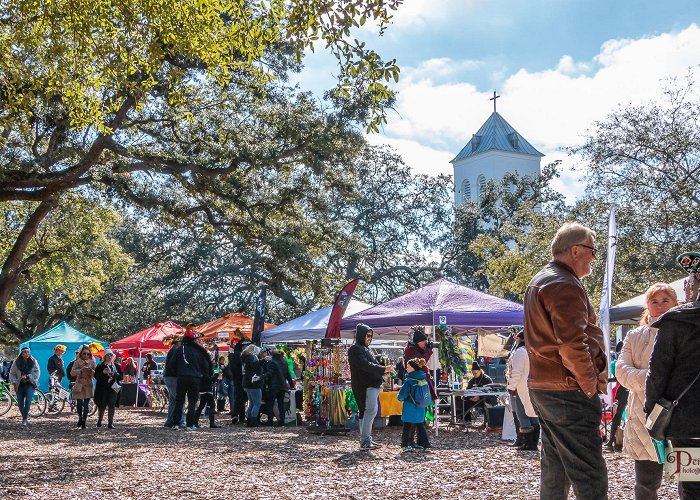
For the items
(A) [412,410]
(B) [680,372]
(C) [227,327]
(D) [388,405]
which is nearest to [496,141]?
(C) [227,327]

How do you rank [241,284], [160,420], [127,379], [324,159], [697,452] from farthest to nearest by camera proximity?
[241,284]
[127,379]
[324,159]
[160,420]
[697,452]

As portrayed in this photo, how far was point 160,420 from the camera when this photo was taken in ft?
63.9

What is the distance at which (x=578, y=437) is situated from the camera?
442 centimetres

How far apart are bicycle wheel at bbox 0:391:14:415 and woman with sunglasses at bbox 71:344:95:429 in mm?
6104

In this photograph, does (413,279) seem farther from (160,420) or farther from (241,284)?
(160,420)

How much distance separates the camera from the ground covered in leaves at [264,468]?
7832 millimetres

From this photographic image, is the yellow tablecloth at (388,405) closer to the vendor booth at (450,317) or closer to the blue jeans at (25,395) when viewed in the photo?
the vendor booth at (450,317)

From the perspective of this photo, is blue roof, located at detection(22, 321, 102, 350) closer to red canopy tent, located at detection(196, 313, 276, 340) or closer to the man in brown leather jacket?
red canopy tent, located at detection(196, 313, 276, 340)

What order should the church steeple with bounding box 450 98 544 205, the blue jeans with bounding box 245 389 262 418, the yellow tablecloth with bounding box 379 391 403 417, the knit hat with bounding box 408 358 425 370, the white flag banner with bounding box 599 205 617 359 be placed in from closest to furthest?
the knit hat with bounding box 408 358 425 370, the white flag banner with bounding box 599 205 617 359, the yellow tablecloth with bounding box 379 391 403 417, the blue jeans with bounding box 245 389 262 418, the church steeple with bounding box 450 98 544 205

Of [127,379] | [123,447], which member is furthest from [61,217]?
[123,447]

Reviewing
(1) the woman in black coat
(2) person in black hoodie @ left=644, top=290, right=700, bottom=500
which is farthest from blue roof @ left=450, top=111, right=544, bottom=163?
(2) person in black hoodie @ left=644, top=290, right=700, bottom=500

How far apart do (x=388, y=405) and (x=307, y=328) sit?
4.26 m

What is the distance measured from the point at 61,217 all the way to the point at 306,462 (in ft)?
75.2

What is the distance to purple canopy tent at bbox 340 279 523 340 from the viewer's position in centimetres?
A: 1523
